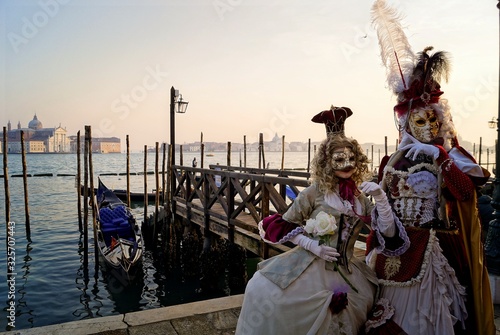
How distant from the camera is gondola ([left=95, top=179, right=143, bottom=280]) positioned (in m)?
7.44

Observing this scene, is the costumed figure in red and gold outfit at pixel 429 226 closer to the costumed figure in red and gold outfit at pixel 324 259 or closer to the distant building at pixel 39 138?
the costumed figure in red and gold outfit at pixel 324 259

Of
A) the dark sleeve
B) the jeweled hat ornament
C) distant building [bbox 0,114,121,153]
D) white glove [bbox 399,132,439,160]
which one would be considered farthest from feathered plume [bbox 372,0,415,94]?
distant building [bbox 0,114,121,153]

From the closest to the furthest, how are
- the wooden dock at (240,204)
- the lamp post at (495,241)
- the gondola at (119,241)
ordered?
1. the lamp post at (495,241)
2. the wooden dock at (240,204)
3. the gondola at (119,241)

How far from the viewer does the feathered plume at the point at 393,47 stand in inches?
90.8

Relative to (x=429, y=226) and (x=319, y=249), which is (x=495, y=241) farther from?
(x=319, y=249)

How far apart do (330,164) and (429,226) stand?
64cm

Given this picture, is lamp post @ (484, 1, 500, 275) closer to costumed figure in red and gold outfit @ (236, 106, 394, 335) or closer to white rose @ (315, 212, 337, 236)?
costumed figure in red and gold outfit @ (236, 106, 394, 335)

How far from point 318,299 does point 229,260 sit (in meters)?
5.84

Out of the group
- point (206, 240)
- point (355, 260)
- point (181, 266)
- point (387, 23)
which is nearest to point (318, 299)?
point (355, 260)

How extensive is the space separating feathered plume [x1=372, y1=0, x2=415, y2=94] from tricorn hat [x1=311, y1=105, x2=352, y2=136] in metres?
0.37

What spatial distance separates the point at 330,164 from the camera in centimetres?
224

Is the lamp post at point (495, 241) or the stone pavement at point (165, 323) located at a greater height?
the lamp post at point (495, 241)

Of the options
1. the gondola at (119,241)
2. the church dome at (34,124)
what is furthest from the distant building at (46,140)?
the gondola at (119,241)

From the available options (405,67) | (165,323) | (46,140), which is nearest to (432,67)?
(405,67)
